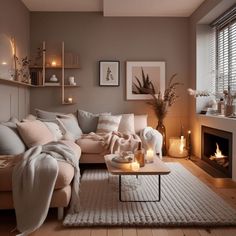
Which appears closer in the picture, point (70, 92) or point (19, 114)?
point (19, 114)

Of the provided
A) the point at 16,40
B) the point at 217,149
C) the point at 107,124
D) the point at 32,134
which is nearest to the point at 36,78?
the point at 16,40

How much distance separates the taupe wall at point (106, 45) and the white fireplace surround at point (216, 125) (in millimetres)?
941

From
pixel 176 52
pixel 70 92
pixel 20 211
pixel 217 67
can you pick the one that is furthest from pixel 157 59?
pixel 20 211

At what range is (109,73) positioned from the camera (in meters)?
5.44

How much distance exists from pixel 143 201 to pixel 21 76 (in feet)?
10.3

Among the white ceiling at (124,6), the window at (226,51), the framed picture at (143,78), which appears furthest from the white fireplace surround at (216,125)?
the white ceiling at (124,6)

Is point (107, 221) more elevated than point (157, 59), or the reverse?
point (157, 59)

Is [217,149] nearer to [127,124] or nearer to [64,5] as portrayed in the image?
[127,124]

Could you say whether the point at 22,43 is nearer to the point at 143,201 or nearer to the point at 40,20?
the point at 40,20

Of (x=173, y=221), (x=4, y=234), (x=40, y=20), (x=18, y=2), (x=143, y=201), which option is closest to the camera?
(x=4, y=234)

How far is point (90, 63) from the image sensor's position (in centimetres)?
546

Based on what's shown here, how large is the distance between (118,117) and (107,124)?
273 mm

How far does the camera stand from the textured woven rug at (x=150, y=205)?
92.8 inches

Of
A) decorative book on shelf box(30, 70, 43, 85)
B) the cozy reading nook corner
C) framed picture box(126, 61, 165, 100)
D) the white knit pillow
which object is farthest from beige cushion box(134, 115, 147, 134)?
decorative book on shelf box(30, 70, 43, 85)
